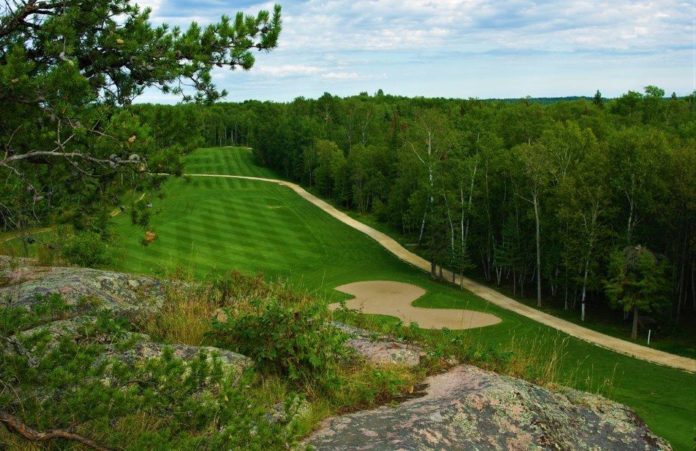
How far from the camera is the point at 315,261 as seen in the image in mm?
41406

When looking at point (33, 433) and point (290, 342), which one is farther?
point (290, 342)

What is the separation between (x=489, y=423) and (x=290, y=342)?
1988 mm

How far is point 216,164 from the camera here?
9662 cm

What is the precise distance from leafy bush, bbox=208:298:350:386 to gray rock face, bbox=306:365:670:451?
29.0 inches

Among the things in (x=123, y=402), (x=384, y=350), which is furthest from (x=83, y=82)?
(x=384, y=350)

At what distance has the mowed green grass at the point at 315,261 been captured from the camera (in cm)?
1925

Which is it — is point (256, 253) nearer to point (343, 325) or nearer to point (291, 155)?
point (343, 325)

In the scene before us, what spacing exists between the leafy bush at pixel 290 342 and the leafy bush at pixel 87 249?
34.2 feet

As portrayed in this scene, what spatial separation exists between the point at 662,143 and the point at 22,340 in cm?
3568

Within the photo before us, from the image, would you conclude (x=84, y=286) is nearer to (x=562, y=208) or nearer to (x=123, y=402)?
(x=123, y=402)

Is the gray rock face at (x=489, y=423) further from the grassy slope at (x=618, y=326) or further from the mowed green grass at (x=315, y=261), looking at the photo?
the grassy slope at (x=618, y=326)

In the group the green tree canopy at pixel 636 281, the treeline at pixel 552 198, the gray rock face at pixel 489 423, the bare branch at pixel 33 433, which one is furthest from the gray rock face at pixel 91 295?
the treeline at pixel 552 198

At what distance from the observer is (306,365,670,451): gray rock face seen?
455 cm

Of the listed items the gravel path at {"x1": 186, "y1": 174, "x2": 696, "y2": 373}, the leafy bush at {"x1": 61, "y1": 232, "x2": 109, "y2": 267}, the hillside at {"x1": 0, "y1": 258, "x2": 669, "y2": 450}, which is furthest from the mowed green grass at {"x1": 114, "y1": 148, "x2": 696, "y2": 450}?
the leafy bush at {"x1": 61, "y1": 232, "x2": 109, "y2": 267}
